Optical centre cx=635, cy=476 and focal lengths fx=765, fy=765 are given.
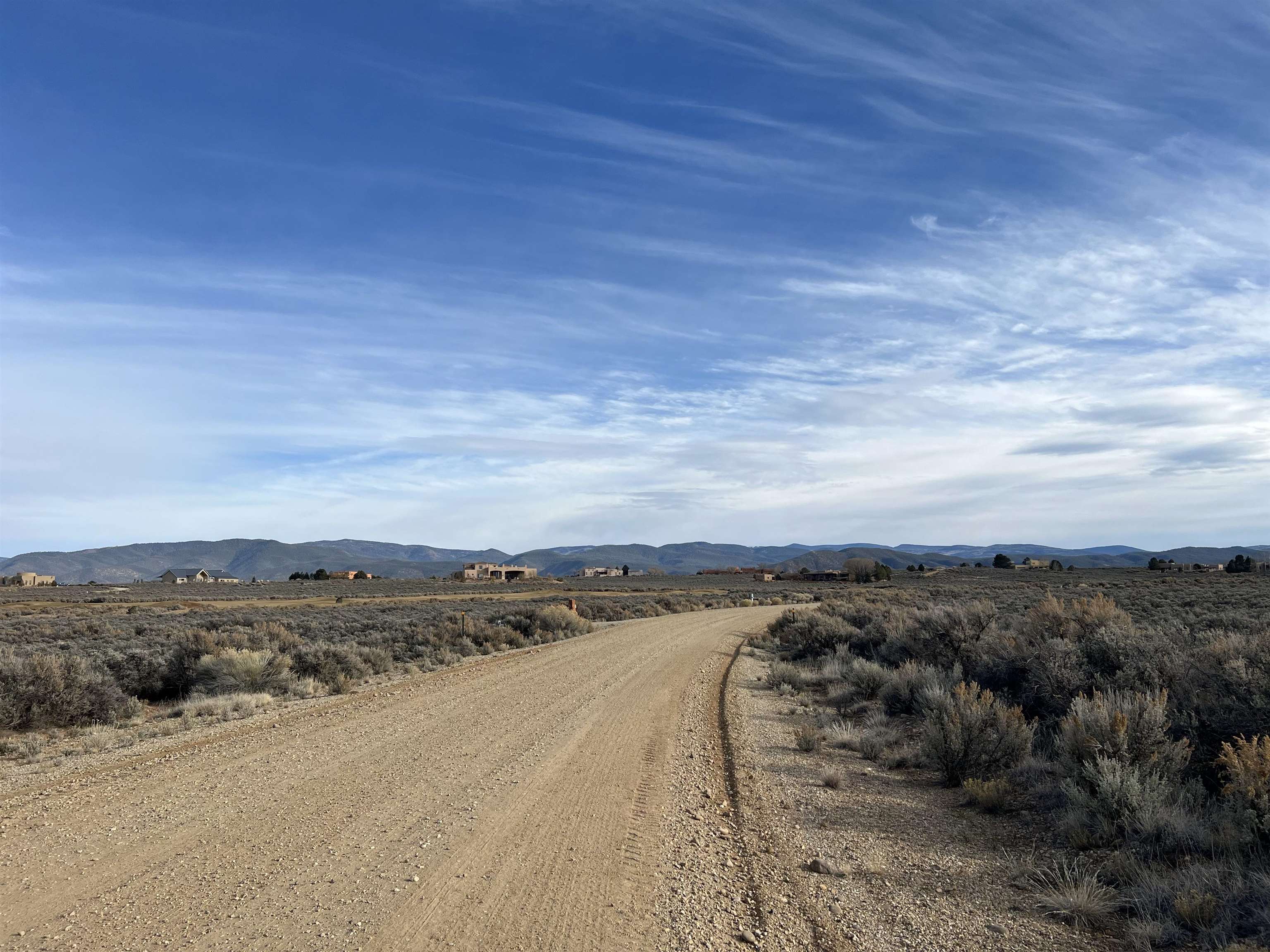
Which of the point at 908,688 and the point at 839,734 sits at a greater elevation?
the point at 908,688

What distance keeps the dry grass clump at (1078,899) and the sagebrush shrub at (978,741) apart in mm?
2886

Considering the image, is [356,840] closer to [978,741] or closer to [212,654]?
[978,741]

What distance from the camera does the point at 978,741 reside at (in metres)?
9.22

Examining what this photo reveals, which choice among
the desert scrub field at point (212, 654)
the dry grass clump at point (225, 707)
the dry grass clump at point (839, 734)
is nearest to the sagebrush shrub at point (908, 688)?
the dry grass clump at point (839, 734)

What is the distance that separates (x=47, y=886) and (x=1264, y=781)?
369 inches

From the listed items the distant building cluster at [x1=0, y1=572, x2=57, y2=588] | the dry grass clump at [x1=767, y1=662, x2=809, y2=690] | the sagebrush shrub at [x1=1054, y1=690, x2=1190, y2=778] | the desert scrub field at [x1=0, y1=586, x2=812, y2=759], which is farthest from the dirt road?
the distant building cluster at [x1=0, y1=572, x2=57, y2=588]

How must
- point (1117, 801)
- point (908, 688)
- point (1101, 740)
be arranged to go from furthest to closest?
point (908, 688) → point (1101, 740) → point (1117, 801)

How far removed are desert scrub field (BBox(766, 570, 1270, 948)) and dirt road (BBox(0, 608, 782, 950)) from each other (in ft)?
10.5

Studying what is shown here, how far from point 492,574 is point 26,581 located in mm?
73413

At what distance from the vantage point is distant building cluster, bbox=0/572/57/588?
4481 inches

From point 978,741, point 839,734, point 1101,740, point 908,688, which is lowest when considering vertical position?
point 839,734

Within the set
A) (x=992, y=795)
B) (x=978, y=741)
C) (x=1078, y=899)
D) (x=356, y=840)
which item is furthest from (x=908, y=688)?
(x=356, y=840)

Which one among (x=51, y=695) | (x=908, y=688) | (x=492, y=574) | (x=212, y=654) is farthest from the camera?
(x=492, y=574)

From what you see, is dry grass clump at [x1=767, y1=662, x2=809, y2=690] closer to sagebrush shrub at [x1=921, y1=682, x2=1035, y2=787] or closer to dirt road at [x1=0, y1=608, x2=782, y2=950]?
dirt road at [x1=0, y1=608, x2=782, y2=950]
